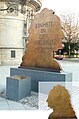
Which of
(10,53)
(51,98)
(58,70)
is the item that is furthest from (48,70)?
(10,53)

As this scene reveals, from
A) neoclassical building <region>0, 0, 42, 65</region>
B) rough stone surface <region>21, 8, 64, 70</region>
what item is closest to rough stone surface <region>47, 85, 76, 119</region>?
rough stone surface <region>21, 8, 64, 70</region>

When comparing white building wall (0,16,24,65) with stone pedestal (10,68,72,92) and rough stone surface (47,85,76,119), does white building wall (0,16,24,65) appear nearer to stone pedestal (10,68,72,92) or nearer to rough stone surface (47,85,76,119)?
stone pedestal (10,68,72,92)

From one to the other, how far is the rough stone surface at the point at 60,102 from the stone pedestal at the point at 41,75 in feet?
14.0

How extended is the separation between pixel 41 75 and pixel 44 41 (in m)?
1.51

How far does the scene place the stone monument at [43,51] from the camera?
27.5ft

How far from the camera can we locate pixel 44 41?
8.98 meters

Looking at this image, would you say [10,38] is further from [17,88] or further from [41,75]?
[17,88]

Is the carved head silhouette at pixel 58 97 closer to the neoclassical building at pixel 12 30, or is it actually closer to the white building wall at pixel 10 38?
the neoclassical building at pixel 12 30

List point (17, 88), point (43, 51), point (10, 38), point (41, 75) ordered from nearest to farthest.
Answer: point (17, 88) < point (41, 75) < point (43, 51) < point (10, 38)

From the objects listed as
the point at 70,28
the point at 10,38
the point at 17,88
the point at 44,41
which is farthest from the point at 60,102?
the point at 70,28

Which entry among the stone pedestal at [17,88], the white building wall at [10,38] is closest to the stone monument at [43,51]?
the stone pedestal at [17,88]

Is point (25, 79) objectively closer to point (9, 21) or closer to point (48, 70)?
point (48, 70)

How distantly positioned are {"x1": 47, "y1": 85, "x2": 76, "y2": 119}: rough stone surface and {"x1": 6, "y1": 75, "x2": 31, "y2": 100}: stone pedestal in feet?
13.5

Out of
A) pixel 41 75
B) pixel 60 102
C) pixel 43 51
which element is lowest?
pixel 41 75
